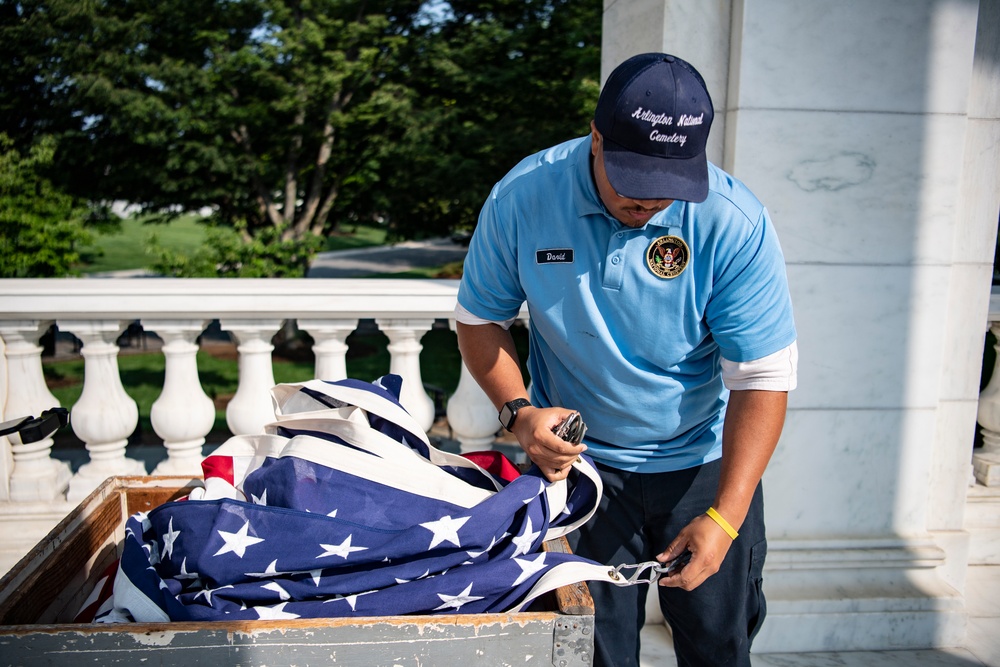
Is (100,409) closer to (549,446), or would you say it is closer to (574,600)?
(549,446)

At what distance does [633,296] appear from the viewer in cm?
206

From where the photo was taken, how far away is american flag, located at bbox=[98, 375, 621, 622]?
167 cm

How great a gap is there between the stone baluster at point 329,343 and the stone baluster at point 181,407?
0.46 m

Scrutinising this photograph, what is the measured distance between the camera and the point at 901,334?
3.25m

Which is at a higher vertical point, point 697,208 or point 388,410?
point 697,208

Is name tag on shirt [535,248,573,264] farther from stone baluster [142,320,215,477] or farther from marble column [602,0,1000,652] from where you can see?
stone baluster [142,320,215,477]

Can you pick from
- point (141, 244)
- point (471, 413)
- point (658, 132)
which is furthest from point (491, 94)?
point (658, 132)

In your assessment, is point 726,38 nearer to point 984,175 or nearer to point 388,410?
point 984,175

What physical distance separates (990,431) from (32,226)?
14.0 m

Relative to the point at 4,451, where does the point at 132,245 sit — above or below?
above

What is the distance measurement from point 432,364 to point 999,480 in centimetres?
1174

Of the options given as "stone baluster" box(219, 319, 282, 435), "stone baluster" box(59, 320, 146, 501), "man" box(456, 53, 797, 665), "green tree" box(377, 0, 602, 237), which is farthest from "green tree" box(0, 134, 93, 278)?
"man" box(456, 53, 797, 665)

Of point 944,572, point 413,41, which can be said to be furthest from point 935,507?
point 413,41

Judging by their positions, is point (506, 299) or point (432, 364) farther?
point (432, 364)
